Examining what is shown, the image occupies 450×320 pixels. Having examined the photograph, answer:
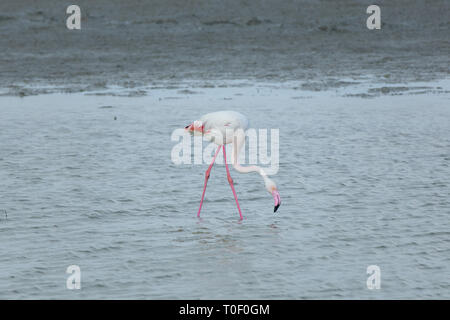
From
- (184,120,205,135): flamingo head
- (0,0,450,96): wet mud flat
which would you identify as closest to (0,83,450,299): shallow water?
(184,120,205,135): flamingo head

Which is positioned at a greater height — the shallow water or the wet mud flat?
the wet mud flat

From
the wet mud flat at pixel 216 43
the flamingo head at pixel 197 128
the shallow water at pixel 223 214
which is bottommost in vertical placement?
the shallow water at pixel 223 214

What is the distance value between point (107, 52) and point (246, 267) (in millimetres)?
18380

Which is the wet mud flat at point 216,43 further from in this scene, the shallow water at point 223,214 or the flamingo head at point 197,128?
the flamingo head at point 197,128

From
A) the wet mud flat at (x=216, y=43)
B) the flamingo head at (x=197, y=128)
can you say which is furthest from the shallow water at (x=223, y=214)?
the wet mud flat at (x=216, y=43)

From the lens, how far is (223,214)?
822cm

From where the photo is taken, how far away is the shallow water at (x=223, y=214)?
627 centimetres

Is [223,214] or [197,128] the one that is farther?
[197,128]

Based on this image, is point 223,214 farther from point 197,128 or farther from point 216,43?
point 216,43

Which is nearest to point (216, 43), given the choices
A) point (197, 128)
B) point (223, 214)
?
point (197, 128)

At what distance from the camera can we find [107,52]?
2427cm

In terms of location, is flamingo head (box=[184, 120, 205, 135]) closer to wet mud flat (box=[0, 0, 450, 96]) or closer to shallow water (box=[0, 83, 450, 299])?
shallow water (box=[0, 83, 450, 299])

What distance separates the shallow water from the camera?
6270 millimetres

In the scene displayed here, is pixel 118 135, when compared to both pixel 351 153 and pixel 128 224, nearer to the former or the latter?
pixel 351 153
